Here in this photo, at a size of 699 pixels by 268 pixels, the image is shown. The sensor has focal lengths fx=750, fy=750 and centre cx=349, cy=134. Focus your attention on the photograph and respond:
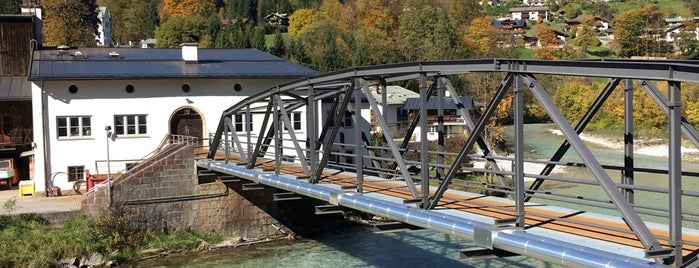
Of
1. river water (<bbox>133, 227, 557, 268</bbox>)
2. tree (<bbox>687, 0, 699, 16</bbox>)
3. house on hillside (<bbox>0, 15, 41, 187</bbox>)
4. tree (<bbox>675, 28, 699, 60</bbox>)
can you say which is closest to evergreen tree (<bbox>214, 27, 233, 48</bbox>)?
house on hillside (<bbox>0, 15, 41, 187</bbox>)

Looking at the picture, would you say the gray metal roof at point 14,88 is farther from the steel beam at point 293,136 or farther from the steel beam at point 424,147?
the steel beam at point 424,147

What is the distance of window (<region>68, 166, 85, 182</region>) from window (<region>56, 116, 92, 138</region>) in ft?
3.52

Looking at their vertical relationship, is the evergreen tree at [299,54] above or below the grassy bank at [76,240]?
above

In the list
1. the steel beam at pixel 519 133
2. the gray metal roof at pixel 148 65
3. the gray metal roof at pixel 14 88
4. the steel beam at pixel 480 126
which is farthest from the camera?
the gray metal roof at pixel 14 88

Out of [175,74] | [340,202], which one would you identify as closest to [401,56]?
[175,74]

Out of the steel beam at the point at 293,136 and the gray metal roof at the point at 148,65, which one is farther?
the gray metal roof at the point at 148,65

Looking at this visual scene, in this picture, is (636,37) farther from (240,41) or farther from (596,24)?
(240,41)

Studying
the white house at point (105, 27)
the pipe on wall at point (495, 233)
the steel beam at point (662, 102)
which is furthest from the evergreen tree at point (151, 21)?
the steel beam at point (662, 102)

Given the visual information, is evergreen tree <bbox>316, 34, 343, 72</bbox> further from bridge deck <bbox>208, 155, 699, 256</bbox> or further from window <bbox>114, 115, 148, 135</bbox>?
bridge deck <bbox>208, 155, 699, 256</bbox>

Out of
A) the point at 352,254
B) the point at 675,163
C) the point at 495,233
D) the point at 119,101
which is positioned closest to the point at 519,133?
the point at 495,233

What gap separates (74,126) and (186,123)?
3716mm

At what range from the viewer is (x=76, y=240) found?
1925cm

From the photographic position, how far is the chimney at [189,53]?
27808 millimetres

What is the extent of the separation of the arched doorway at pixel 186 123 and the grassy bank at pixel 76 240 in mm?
5617
